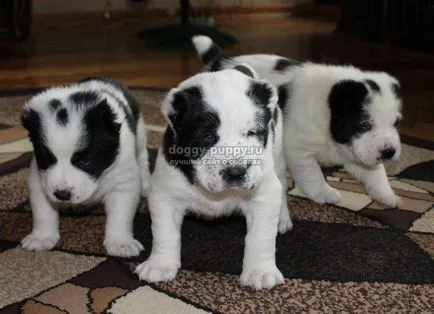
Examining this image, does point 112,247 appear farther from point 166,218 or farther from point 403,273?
point 403,273

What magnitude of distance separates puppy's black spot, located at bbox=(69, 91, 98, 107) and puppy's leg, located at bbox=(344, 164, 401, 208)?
1.38 m

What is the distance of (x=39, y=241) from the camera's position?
2434 mm

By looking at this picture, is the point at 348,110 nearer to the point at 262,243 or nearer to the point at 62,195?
the point at 262,243

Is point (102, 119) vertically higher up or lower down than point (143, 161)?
higher up

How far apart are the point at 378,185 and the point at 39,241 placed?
1.55 m

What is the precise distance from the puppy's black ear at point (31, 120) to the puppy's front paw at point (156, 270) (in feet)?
1.99

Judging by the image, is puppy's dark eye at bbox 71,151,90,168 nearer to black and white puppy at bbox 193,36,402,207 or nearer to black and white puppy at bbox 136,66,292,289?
black and white puppy at bbox 136,66,292,289

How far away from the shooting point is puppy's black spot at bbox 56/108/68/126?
223 centimetres

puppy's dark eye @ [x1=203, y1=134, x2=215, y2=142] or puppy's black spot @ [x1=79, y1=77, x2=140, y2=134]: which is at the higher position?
puppy's dark eye @ [x1=203, y1=134, x2=215, y2=142]

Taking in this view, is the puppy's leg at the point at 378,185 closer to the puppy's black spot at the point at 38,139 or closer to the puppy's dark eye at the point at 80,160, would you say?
the puppy's dark eye at the point at 80,160

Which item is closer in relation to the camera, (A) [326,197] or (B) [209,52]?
(A) [326,197]

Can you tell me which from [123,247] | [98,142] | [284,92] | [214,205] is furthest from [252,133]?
[284,92]

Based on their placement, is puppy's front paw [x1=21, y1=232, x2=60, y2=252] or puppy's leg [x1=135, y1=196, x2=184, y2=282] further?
puppy's front paw [x1=21, y1=232, x2=60, y2=252]

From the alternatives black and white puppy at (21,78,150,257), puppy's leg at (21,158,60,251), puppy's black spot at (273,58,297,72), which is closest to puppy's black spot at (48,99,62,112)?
black and white puppy at (21,78,150,257)
